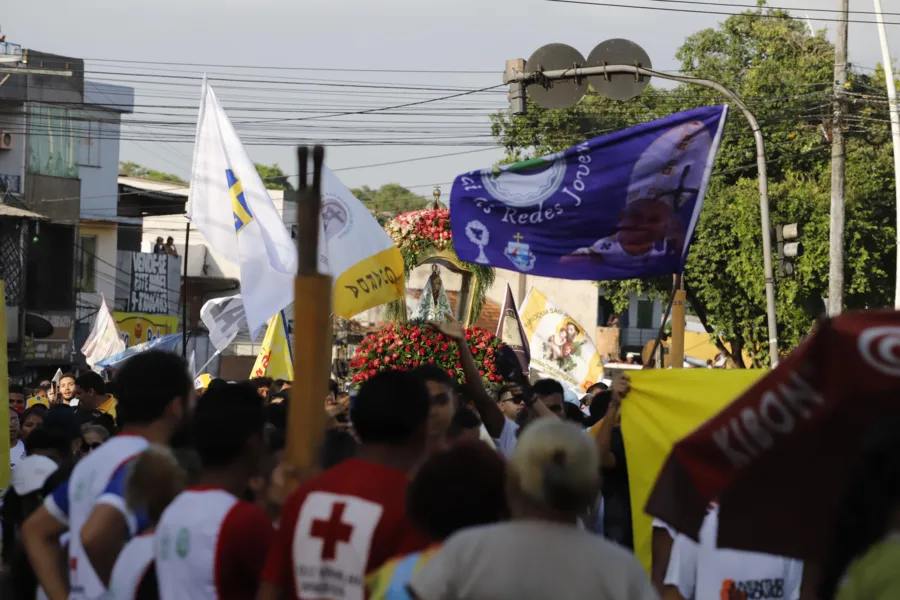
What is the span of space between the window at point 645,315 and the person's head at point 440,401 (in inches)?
2292

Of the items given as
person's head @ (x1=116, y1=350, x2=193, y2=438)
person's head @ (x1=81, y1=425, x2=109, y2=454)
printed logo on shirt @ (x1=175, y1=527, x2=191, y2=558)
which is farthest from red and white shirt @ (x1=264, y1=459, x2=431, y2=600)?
person's head @ (x1=81, y1=425, x2=109, y2=454)

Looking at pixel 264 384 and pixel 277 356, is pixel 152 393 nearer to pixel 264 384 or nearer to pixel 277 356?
pixel 264 384

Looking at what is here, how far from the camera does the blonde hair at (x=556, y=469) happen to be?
3.37 metres

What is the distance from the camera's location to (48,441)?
7457 millimetres

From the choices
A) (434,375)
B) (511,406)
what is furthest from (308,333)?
(511,406)

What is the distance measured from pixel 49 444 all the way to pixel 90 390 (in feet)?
13.8

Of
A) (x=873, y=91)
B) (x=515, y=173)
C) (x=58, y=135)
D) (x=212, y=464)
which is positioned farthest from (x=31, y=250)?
(x=212, y=464)

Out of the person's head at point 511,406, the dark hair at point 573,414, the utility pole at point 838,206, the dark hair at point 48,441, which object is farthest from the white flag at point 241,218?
the utility pole at point 838,206

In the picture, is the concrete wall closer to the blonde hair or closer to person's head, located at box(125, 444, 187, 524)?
person's head, located at box(125, 444, 187, 524)

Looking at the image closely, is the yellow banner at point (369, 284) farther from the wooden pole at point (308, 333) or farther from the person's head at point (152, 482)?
the wooden pole at point (308, 333)

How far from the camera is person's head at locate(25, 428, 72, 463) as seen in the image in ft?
24.4

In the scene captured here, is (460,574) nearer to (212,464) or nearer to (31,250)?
(212,464)

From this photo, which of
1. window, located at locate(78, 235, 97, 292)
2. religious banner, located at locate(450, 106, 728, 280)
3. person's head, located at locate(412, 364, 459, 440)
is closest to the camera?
person's head, located at locate(412, 364, 459, 440)

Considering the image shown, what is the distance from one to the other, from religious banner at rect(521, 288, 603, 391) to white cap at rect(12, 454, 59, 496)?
13.2 m
